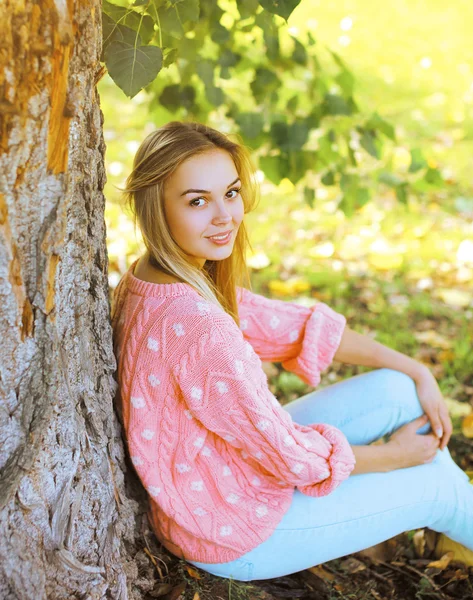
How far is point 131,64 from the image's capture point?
1314 millimetres

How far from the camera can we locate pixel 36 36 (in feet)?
3.18

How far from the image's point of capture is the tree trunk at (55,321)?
0.99 metres

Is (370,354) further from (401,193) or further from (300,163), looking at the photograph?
(401,193)

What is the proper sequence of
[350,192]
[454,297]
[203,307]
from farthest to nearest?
[454,297], [350,192], [203,307]

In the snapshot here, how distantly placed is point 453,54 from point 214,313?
14.1ft

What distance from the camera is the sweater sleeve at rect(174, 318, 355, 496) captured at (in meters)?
1.38

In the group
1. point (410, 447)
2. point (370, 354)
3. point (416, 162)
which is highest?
point (416, 162)

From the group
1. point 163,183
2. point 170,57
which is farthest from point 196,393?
point 170,57

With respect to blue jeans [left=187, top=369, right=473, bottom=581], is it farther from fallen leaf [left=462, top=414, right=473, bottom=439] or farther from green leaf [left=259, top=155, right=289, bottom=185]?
green leaf [left=259, top=155, right=289, bottom=185]

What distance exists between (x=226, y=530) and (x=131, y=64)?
1057mm

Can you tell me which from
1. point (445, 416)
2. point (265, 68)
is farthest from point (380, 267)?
point (445, 416)

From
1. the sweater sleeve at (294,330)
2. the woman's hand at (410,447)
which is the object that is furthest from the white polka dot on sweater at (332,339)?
the woman's hand at (410,447)

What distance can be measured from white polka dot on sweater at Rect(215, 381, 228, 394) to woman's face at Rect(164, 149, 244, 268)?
364mm

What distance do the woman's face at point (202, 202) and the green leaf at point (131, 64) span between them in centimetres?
24
